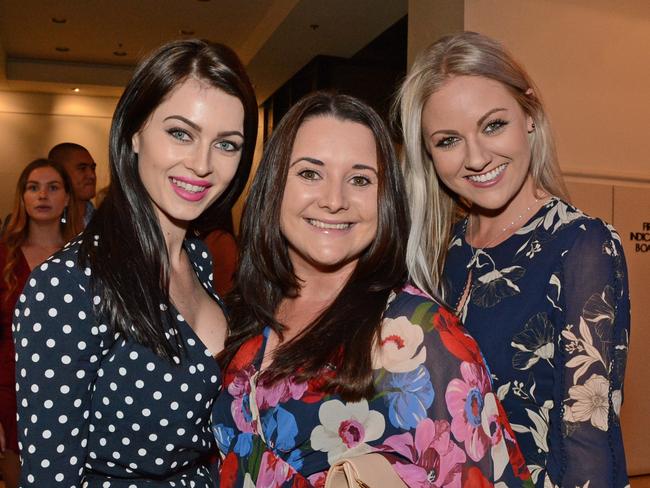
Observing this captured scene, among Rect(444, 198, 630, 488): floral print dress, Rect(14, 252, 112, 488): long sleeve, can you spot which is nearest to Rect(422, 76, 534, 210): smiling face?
Rect(444, 198, 630, 488): floral print dress

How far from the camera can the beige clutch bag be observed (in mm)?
1246

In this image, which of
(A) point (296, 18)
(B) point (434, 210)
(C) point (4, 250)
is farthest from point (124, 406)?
(A) point (296, 18)

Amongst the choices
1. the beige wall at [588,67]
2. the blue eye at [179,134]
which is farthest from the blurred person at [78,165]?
the blue eye at [179,134]

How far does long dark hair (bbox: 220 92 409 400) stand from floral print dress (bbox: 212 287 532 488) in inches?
1.4

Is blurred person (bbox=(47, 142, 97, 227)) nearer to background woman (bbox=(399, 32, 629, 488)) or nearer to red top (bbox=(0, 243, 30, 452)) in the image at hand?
red top (bbox=(0, 243, 30, 452))

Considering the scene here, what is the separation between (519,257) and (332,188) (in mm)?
493

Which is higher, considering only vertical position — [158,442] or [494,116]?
[494,116]

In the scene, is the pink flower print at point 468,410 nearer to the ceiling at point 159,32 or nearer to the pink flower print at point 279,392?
the pink flower print at point 279,392

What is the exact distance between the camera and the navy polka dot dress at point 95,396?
1495mm

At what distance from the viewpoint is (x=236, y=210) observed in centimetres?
1117

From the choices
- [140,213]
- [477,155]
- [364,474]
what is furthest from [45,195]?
[364,474]

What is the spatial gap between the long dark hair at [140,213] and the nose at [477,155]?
564 mm

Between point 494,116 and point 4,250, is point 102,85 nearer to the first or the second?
point 4,250

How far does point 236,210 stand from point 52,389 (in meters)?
9.75
